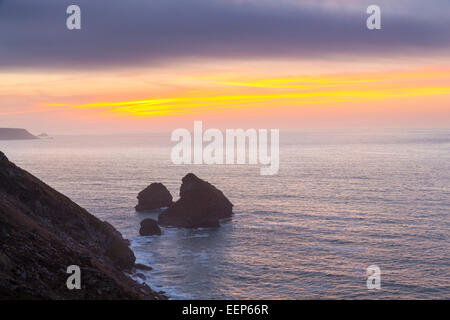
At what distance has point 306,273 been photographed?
48688 mm

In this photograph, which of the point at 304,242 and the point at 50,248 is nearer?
the point at 50,248

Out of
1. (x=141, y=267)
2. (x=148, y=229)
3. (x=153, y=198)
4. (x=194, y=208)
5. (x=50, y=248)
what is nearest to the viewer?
(x=50, y=248)

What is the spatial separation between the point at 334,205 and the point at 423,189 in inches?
1317

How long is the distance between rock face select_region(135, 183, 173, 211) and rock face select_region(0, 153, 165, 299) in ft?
124

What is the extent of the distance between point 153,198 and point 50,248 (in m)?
55.3

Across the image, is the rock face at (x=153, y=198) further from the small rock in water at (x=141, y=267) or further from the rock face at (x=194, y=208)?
the small rock in water at (x=141, y=267)

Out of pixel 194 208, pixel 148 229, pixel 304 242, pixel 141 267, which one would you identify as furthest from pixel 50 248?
pixel 194 208

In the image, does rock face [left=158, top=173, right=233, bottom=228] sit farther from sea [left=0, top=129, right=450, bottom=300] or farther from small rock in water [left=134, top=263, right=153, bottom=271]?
small rock in water [left=134, top=263, right=153, bottom=271]

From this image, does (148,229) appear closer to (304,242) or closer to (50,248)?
(304,242)

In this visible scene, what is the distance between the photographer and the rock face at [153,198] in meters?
86.4

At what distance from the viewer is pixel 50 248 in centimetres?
3189

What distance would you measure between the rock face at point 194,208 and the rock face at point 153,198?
38.3ft
